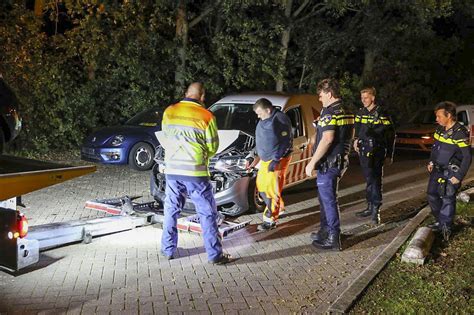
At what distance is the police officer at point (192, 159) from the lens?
5.96 meters

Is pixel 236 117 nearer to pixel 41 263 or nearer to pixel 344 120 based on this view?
pixel 344 120

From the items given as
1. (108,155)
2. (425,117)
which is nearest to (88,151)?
(108,155)

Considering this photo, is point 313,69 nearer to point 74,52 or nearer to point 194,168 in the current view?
point 74,52

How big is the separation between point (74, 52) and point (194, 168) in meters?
10.3

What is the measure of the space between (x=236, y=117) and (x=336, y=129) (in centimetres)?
309

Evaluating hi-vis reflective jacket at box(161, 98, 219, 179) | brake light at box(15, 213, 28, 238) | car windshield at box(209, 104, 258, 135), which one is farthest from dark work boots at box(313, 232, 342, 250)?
brake light at box(15, 213, 28, 238)

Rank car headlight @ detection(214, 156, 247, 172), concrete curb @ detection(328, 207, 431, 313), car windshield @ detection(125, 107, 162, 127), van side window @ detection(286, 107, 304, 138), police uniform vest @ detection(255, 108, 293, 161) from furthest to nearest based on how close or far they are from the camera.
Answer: car windshield @ detection(125, 107, 162, 127)
van side window @ detection(286, 107, 304, 138)
car headlight @ detection(214, 156, 247, 172)
police uniform vest @ detection(255, 108, 293, 161)
concrete curb @ detection(328, 207, 431, 313)

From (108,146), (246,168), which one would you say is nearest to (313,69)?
(108,146)

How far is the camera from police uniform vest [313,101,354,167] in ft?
21.4

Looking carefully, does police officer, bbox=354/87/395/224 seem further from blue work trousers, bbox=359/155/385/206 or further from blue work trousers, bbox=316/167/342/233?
blue work trousers, bbox=316/167/342/233

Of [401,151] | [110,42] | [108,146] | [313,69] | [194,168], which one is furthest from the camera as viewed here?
[313,69]

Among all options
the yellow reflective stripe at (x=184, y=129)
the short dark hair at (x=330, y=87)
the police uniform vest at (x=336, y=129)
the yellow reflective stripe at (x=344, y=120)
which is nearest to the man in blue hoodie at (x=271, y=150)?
the police uniform vest at (x=336, y=129)

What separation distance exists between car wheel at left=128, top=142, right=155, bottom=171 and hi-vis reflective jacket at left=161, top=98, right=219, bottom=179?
657 cm

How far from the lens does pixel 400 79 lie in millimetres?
22688
